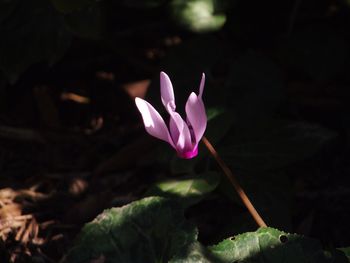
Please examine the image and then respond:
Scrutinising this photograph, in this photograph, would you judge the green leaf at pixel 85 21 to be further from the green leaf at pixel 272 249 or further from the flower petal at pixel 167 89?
the green leaf at pixel 272 249

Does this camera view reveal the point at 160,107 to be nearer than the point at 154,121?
No

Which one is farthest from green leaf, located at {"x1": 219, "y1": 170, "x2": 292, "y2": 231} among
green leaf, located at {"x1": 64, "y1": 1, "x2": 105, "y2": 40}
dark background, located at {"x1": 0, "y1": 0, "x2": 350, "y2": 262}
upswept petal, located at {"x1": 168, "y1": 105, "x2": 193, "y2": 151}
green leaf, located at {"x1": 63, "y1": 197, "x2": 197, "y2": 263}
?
green leaf, located at {"x1": 64, "y1": 1, "x2": 105, "y2": 40}

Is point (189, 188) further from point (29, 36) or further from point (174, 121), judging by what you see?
point (29, 36)

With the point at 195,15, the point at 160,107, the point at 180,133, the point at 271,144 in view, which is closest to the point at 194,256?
the point at 180,133

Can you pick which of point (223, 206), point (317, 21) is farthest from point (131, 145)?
point (317, 21)

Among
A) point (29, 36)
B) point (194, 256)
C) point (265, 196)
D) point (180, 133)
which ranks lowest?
point (265, 196)

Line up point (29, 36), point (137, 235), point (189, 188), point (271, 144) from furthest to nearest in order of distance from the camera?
point (29, 36) < point (271, 144) < point (189, 188) < point (137, 235)

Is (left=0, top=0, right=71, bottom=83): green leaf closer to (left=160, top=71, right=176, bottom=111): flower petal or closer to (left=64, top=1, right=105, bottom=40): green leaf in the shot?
(left=64, top=1, right=105, bottom=40): green leaf
